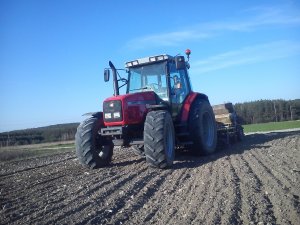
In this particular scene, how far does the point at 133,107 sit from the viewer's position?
8898 mm

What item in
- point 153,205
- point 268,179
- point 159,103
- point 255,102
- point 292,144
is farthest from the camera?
point 255,102

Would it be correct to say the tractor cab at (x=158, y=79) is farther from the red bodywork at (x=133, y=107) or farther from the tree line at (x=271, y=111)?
the tree line at (x=271, y=111)

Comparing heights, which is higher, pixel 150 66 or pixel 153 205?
pixel 150 66

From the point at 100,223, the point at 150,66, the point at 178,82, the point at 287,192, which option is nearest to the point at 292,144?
the point at 178,82

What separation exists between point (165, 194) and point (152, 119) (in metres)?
2.48

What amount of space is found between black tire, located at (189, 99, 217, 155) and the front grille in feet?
7.27

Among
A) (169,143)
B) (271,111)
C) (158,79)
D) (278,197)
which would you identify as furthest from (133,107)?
(271,111)

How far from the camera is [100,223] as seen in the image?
490cm

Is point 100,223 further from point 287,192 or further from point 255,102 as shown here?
point 255,102

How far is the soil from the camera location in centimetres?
497

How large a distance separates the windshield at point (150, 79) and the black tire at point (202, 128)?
100 centimetres

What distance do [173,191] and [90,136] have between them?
3239 mm

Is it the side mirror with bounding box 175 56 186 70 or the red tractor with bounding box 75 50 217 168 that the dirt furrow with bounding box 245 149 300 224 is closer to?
the red tractor with bounding box 75 50 217 168

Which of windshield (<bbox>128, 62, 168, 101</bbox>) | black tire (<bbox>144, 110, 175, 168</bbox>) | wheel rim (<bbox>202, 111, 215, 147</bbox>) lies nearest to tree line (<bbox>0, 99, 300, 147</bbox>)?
wheel rim (<bbox>202, 111, 215, 147</bbox>)
